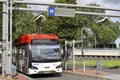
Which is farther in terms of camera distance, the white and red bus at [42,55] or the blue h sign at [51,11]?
the blue h sign at [51,11]

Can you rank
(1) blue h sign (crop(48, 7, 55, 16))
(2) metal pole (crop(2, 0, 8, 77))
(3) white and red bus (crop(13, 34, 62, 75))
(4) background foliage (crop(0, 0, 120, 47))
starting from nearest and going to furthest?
(2) metal pole (crop(2, 0, 8, 77)), (3) white and red bus (crop(13, 34, 62, 75)), (1) blue h sign (crop(48, 7, 55, 16)), (4) background foliage (crop(0, 0, 120, 47))

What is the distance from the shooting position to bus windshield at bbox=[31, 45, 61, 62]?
25.6 m

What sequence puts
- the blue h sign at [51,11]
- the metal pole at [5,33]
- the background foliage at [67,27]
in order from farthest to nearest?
the background foliage at [67,27] → the blue h sign at [51,11] → the metal pole at [5,33]

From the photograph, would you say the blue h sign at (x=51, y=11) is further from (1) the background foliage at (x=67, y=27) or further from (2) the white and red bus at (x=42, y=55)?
(1) the background foliage at (x=67, y=27)

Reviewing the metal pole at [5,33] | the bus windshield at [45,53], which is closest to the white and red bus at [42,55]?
the bus windshield at [45,53]

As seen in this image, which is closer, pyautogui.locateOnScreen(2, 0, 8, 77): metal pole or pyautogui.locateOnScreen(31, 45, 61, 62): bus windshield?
pyautogui.locateOnScreen(2, 0, 8, 77): metal pole

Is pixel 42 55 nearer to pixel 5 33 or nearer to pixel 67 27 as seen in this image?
pixel 5 33

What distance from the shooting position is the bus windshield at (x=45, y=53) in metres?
25.6

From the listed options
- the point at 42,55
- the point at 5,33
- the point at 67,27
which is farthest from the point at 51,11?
the point at 67,27

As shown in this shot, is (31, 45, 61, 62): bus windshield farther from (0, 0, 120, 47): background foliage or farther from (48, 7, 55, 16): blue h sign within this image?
(0, 0, 120, 47): background foliage

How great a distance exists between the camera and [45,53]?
84.5 feet

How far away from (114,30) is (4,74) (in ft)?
306

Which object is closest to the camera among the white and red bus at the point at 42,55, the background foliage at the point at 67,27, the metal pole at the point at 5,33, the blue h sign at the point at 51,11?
A: the metal pole at the point at 5,33

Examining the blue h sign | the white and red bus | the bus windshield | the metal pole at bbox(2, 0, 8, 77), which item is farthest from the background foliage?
the metal pole at bbox(2, 0, 8, 77)
